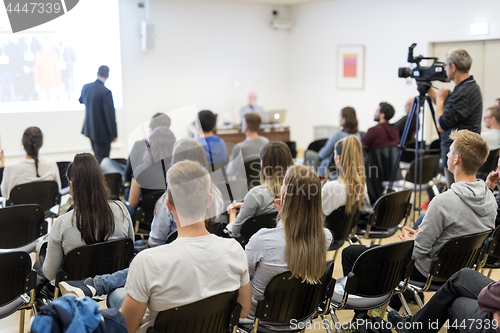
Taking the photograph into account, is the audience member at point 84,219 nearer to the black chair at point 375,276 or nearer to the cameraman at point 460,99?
the black chair at point 375,276

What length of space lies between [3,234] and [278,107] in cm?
772

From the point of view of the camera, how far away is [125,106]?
818cm

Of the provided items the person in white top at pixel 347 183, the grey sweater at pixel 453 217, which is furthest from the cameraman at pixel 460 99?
the grey sweater at pixel 453 217

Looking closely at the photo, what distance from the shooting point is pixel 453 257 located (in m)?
2.36

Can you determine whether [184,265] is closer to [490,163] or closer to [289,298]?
[289,298]

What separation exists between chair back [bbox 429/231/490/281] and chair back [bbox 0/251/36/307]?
2003 millimetres

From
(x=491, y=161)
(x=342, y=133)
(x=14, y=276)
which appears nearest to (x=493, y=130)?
(x=491, y=161)

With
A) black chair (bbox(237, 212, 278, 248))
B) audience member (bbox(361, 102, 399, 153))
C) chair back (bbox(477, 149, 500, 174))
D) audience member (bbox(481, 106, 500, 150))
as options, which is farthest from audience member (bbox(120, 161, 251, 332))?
audience member (bbox(481, 106, 500, 150))

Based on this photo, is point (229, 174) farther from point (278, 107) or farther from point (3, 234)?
point (278, 107)

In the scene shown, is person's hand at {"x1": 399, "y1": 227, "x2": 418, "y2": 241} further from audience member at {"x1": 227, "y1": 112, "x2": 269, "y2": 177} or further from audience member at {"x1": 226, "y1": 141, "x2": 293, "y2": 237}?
audience member at {"x1": 227, "y1": 112, "x2": 269, "y2": 177}

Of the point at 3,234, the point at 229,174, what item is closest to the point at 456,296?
the point at 229,174

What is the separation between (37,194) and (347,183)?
8.02 ft

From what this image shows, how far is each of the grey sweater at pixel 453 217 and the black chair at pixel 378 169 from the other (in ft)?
7.28

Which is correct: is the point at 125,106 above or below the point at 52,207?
above
